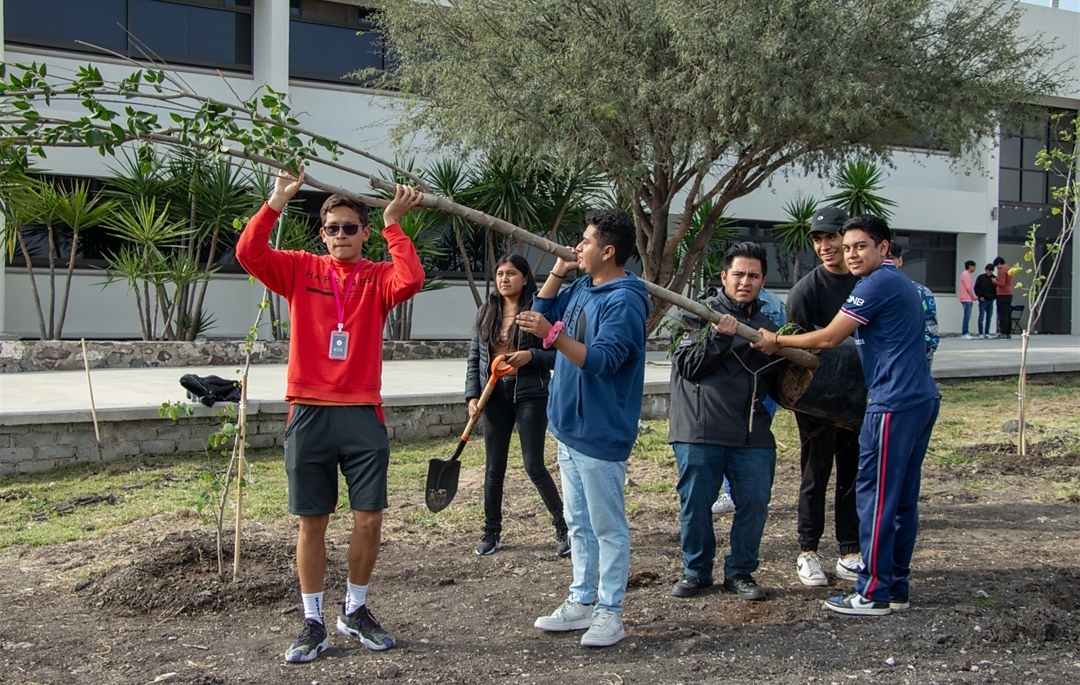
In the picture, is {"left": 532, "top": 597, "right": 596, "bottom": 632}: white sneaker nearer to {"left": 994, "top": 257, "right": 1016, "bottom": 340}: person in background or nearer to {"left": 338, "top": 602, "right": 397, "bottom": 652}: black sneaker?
{"left": 338, "top": 602, "right": 397, "bottom": 652}: black sneaker

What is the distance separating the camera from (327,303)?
3.86 meters

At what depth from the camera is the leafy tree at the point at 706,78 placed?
36.6 ft

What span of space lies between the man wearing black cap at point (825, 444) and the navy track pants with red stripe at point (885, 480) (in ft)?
1.79

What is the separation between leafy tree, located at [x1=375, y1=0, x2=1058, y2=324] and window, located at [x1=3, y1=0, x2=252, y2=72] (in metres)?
5.10

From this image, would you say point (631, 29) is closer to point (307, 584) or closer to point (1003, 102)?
point (1003, 102)

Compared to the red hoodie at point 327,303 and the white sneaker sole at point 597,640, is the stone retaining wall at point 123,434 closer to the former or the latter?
the red hoodie at point 327,303

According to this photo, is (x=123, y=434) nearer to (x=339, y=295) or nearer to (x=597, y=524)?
(x=339, y=295)

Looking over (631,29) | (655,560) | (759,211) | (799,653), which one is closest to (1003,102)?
(631,29)

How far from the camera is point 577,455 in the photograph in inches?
155

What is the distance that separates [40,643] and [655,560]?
2.88 metres

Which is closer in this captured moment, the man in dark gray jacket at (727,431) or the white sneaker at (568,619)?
the white sneaker at (568,619)

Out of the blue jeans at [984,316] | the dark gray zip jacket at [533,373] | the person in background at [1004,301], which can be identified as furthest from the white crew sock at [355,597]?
the blue jeans at [984,316]

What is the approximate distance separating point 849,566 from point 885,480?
81cm

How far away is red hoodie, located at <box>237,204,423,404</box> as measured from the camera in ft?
12.4
